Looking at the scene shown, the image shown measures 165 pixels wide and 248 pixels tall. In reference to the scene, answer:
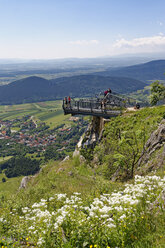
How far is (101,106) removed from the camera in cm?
2514

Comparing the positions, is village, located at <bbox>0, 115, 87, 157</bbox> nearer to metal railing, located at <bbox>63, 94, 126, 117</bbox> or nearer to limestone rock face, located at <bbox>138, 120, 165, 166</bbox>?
metal railing, located at <bbox>63, 94, 126, 117</bbox>

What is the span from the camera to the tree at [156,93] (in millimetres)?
20750

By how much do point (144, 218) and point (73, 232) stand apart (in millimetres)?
1823

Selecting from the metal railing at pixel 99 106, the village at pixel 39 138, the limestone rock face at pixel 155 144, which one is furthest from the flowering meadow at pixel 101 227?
the village at pixel 39 138

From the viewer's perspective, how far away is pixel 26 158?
127 meters

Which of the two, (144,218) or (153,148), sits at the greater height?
(144,218)

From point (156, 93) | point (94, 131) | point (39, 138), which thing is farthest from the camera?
point (39, 138)

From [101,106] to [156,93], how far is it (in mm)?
7089

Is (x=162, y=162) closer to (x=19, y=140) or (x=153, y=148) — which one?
(x=153, y=148)

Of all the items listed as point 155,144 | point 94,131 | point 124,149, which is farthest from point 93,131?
point 155,144

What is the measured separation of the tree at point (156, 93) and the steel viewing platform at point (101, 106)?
4.33 metres

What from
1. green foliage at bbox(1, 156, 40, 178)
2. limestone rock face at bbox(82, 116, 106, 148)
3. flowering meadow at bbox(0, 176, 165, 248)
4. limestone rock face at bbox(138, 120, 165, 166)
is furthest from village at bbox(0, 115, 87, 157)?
flowering meadow at bbox(0, 176, 165, 248)

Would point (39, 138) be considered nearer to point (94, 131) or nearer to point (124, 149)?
point (94, 131)

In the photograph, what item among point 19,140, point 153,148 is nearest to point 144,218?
point 153,148
